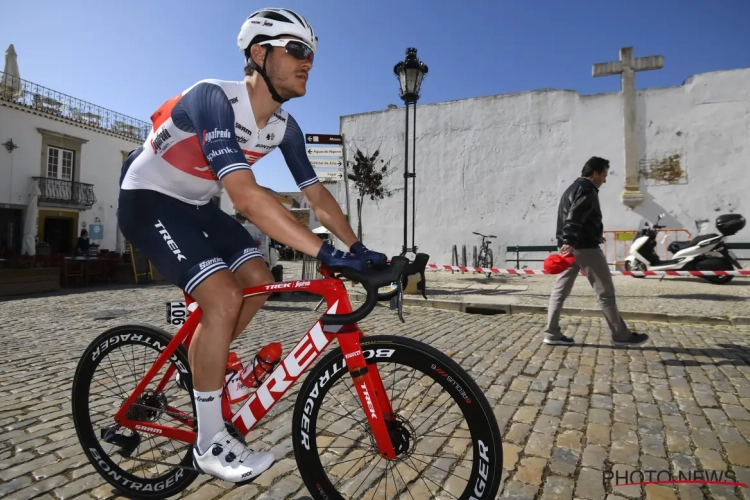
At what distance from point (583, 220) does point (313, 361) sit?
4.04 meters

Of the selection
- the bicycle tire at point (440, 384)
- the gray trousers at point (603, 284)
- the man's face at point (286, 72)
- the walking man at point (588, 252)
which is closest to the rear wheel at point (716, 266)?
the walking man at point (588, 252)

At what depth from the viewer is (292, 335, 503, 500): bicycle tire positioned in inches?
58.9

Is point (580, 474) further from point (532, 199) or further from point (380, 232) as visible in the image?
point (380, 232)

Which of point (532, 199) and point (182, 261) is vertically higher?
point (532, 199)

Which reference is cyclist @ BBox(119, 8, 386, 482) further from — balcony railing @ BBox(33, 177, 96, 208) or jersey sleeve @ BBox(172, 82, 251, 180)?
balcony railing @ BBox(33, 177, 96, 208)

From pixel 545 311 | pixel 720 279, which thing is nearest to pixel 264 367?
pixel 545 311

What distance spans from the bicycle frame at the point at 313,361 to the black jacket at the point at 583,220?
3831 millimetres

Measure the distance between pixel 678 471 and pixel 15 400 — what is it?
4.32m

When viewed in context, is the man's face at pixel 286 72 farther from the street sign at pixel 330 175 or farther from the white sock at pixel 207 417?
the street sign at pixel 330 175

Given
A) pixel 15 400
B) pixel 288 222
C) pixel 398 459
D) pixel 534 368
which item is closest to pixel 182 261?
pixel 288 222


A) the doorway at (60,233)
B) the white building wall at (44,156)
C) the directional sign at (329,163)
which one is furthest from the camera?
the doorway at (60,233)

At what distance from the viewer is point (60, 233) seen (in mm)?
24609

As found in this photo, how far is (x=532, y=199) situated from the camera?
18375 millimetres

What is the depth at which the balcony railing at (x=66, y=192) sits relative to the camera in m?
22.5
